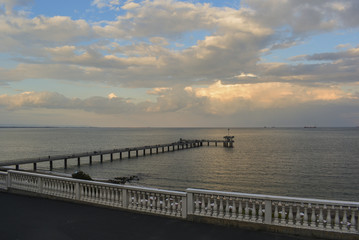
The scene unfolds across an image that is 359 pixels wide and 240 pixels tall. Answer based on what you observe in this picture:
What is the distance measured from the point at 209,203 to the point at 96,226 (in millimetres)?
3369

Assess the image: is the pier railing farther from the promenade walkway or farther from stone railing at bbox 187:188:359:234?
the promenade walkway

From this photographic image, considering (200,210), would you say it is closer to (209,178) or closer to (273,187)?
(273,187)

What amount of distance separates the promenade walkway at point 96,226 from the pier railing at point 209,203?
320 mm

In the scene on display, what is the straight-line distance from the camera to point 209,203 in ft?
26.9

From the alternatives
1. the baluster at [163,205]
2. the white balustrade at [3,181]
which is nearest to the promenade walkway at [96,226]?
the baluster at [163,205]

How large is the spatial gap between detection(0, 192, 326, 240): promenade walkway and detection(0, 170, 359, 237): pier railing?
32 centimetres

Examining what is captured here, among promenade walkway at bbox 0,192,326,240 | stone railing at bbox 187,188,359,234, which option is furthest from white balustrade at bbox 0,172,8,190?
stone railing at bbox 187,188,359,234

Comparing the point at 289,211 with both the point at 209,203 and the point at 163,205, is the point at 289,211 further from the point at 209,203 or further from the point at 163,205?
the point at 163,205

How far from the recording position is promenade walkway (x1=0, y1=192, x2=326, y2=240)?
23.5ft

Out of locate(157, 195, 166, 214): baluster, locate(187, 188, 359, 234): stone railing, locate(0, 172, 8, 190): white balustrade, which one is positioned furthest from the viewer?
locate(0, 172, 8, 190): white balustrade

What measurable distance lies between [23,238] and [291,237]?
690 cm

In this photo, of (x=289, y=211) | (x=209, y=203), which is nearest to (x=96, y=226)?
(x=209, y=203)

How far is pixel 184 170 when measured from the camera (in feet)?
156

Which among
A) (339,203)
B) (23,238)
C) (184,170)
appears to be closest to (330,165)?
(184,170)
